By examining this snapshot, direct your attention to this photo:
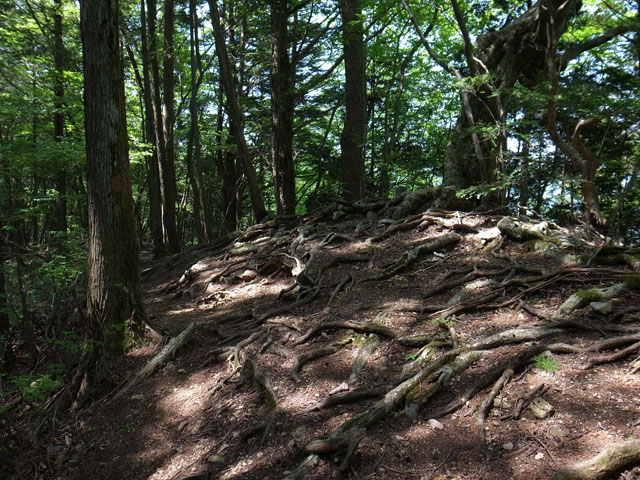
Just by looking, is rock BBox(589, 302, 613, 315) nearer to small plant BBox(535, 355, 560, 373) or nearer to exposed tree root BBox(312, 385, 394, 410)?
small plant BBox(535, 355, 560, 373)

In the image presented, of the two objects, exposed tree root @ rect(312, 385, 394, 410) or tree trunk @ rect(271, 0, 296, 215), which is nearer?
exposed tree root @ rect(312, 385, 394, 410)

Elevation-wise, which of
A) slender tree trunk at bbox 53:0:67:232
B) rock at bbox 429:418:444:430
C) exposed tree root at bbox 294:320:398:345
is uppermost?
slender tree trunk at bbox 53:0:67:232

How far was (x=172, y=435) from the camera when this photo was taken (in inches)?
189

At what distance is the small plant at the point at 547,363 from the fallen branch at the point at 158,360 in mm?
4791

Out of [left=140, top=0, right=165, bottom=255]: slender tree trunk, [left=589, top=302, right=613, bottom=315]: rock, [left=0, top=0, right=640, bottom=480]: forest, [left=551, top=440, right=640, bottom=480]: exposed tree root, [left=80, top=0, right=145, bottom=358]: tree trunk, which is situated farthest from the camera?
[left=140, top=0, right=165, bottom=255]: slender tree trunk

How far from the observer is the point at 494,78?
370 inches

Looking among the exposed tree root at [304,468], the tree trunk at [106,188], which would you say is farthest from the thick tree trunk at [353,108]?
the exposed tree root at [304,468]

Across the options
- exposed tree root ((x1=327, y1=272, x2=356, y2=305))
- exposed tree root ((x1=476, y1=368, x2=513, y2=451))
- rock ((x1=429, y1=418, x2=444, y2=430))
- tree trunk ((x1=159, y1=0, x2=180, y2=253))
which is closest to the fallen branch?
exposed tree root ((x1=327, y1=272, x2=356, y2=305))

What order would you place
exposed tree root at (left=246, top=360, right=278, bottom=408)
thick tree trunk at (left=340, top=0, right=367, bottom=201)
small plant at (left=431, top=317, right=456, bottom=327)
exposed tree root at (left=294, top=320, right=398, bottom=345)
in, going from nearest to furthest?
exposed tree root at (left=246, top=360, right=278, bottom=408), small plant at (left=431, top=317, right=456, bottom=327), exposed tree root at (left=294, top=320, right=398, bottom=345), thick tree trunk at (left=340, top=0, right=367, bottom=201)

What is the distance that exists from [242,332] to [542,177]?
942 cm

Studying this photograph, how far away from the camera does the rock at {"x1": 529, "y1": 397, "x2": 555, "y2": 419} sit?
3221mm

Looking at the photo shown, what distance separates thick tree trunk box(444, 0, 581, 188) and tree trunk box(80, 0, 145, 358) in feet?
22.7

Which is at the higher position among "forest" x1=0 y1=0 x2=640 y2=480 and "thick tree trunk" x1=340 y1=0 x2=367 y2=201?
"thick tree trunk" x1=340 y1=0 x2=367 y2=201

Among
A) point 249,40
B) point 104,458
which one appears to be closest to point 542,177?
point 104,458
